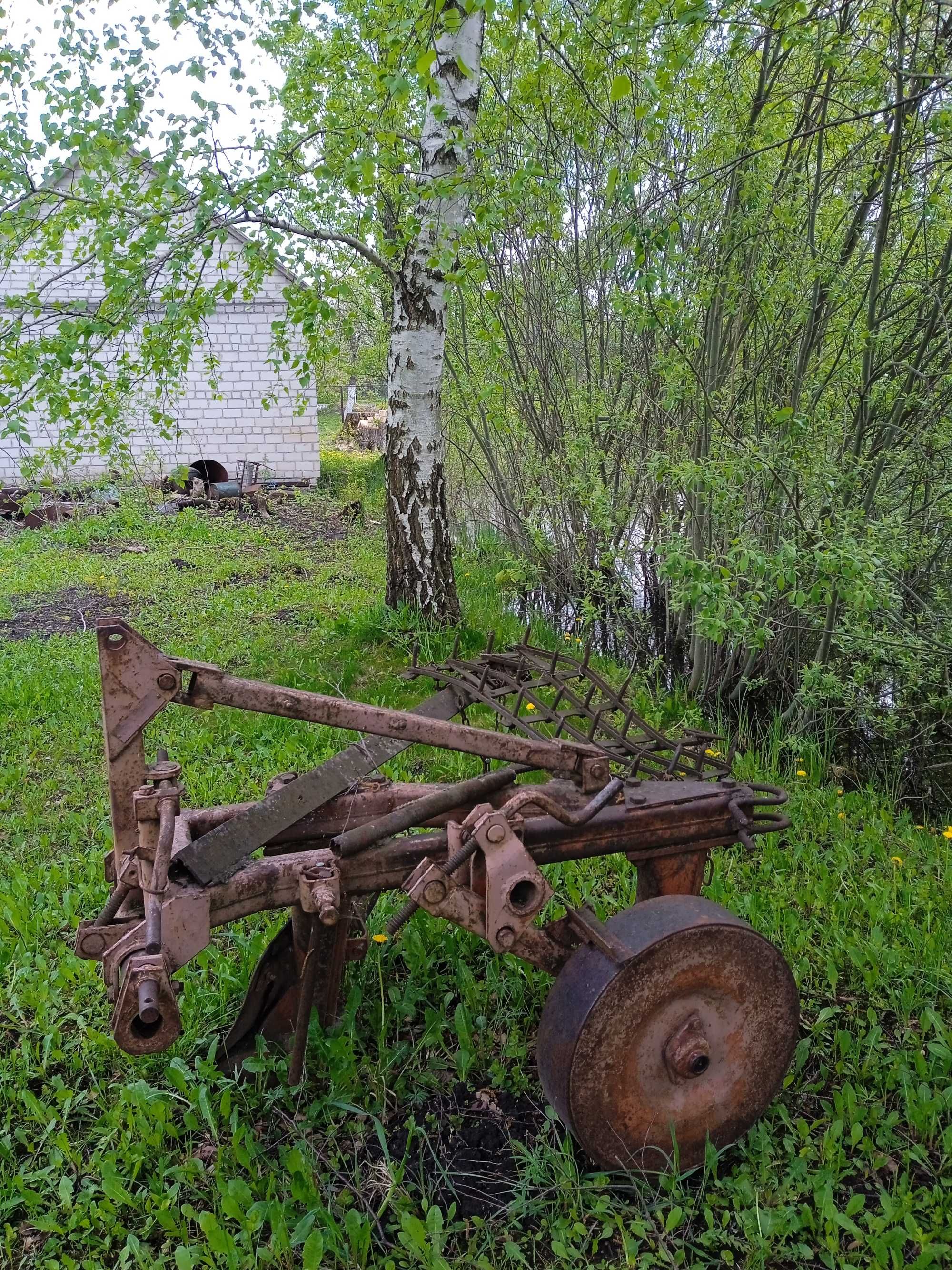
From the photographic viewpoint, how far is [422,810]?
2.38 metres

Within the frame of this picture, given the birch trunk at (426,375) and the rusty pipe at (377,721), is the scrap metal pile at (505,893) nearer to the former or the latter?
the rusty pipe at (377,721)

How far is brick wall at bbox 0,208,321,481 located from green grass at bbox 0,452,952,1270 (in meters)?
12.7

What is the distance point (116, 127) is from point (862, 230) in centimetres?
435

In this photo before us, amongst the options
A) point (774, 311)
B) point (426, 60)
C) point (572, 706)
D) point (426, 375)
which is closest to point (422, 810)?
point (572, 706)

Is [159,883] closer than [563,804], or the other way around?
[159,883]

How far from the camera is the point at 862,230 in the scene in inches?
193

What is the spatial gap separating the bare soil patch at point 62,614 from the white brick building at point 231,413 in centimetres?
752

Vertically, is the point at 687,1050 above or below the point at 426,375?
below

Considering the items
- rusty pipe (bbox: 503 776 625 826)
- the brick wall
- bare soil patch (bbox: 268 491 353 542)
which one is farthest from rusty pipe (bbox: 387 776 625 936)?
the brick wall

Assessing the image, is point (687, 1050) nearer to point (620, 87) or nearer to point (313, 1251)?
point (313, 1251)

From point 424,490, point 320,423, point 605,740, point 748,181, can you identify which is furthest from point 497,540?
point 320,423

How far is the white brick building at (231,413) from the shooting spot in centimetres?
1595

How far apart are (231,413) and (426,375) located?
37.5 feet

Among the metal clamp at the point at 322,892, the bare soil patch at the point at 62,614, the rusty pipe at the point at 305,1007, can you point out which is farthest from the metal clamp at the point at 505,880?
the bare soil patch at the point at 62,614
